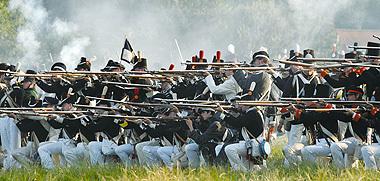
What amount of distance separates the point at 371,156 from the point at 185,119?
10.0 ft

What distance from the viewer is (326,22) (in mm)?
48000

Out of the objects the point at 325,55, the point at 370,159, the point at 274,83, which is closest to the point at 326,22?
the point at 325,55

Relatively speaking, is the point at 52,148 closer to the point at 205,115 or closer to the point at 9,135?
the point at 9,135

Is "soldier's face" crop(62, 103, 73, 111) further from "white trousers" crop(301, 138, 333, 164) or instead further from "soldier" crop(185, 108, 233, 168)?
"white trousers" crop(301, 138, 333, 164)

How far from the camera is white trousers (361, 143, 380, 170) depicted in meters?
11.7

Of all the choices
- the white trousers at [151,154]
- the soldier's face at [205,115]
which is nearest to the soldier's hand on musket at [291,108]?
the soldier's face at [205,115]

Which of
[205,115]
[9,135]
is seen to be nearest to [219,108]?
[205,115]

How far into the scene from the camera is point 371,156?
11742 millimetres

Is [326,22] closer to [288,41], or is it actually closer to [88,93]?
[288,41]

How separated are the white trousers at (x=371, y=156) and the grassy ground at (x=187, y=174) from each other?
0.56 metres

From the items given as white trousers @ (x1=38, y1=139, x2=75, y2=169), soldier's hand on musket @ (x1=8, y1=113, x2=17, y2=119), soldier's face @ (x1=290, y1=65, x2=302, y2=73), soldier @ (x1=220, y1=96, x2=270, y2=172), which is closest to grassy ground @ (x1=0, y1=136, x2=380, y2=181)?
soldier @ (x1=220, y1=96, x2=270, y2=172)

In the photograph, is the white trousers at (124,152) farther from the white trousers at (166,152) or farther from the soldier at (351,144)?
the soldier at (351,144)

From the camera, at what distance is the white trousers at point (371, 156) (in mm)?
11719

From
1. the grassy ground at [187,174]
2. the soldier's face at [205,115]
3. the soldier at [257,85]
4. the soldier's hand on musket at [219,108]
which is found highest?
the soldier at [257,85]
